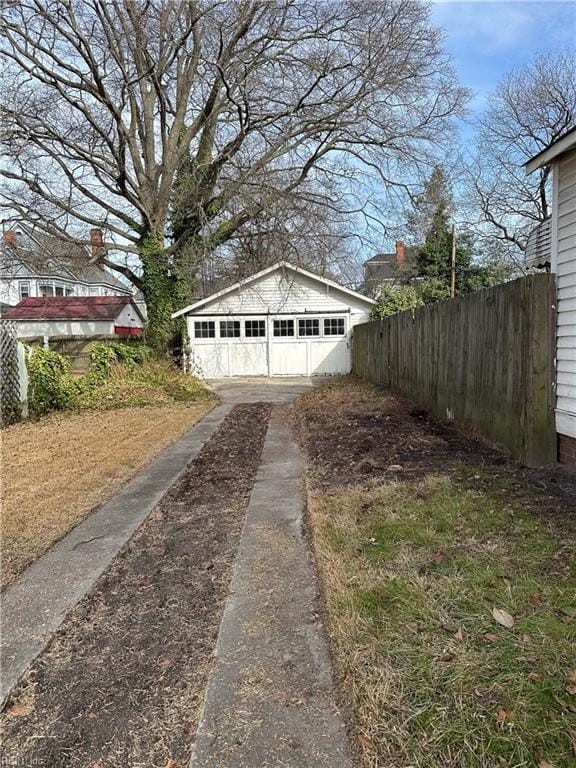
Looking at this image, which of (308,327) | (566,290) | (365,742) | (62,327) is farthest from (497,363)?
(62,327)

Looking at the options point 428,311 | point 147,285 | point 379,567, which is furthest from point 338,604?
point 147,285

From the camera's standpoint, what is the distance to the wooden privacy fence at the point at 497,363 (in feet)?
15.6

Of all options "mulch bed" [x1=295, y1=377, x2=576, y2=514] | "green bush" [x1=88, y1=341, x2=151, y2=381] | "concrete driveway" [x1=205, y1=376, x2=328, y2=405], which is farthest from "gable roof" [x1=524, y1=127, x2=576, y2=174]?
"green bush" [x1=88, y1=341, x2=151, y2=381]

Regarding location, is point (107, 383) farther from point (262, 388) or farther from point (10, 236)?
point (10, 236)

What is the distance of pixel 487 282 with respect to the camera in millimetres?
25578

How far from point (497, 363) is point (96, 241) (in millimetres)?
13699

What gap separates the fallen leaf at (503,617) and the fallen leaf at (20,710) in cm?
208

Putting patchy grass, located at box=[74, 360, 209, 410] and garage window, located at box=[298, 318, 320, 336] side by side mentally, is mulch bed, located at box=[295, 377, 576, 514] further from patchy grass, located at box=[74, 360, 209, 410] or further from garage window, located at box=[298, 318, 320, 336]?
garage window, located at box=[298, 318, 320, 336]

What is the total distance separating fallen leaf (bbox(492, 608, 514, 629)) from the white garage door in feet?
53.6

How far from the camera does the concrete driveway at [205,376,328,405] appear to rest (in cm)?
1269

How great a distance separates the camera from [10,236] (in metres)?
15.8

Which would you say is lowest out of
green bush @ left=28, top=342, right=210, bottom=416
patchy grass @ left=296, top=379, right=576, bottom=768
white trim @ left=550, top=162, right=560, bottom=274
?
patchy grass @ left=296, top=379, right=576, bottom=768

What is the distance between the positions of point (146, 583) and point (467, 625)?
6.17 feet

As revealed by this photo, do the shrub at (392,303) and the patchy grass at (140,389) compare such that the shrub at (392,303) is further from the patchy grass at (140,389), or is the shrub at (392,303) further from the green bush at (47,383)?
the green bush at (47,383)
